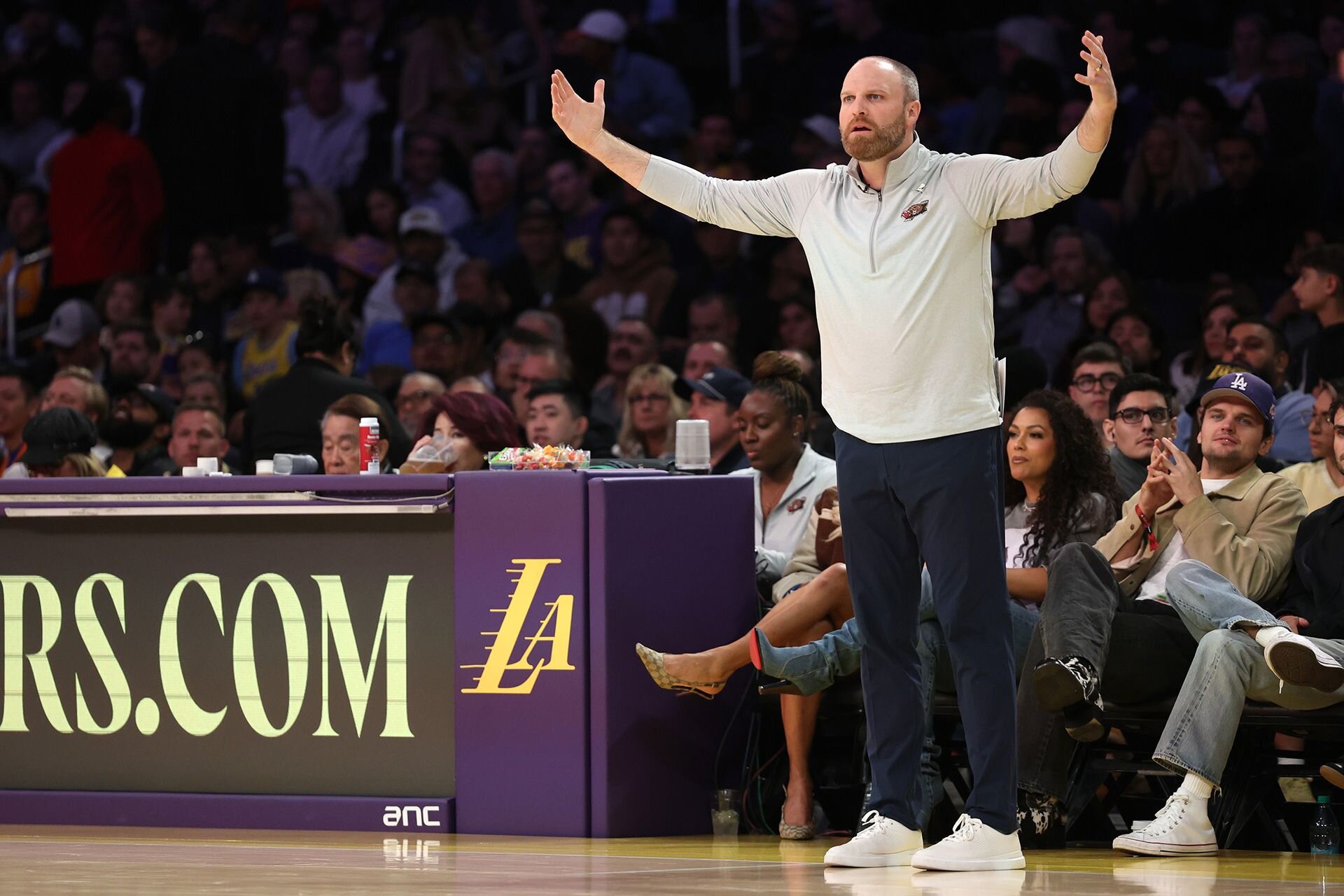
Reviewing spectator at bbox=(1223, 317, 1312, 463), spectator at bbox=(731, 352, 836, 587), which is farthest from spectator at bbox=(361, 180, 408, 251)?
spectator at bbox=(1223, 317, 1312, 463)

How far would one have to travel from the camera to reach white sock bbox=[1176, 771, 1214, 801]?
493 cm

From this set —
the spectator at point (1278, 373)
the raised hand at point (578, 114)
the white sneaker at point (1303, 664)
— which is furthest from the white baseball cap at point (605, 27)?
the white sneaker at point (1303, 664)

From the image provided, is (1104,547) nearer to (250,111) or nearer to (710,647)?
(710,647)

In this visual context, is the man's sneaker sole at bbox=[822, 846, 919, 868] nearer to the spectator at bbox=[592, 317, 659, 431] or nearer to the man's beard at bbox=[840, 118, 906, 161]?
the man's beard at bbox=[840, 118, 906, 161]

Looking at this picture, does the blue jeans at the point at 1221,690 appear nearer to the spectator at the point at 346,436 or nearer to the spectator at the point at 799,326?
the spectator at the point at 346,436

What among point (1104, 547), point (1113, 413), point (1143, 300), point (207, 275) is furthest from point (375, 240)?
point (1104, 547)

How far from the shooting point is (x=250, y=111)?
12.2 metres

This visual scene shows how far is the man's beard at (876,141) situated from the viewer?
15.2ft

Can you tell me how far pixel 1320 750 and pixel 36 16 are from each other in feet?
36.9

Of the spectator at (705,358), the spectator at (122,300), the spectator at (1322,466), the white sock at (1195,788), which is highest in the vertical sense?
the spectator at (122,300)

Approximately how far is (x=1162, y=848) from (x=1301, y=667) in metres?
0.60

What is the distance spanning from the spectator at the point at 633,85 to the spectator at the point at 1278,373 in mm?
4912

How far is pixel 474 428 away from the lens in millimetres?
7051

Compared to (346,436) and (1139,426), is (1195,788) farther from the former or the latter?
(346,436)
